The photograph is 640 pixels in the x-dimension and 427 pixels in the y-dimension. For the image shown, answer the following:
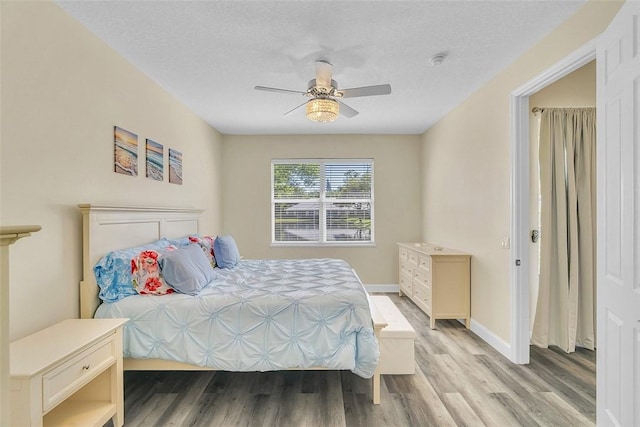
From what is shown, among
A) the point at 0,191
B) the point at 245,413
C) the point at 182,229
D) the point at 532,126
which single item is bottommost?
the point at 245,413

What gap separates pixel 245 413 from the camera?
210 cm

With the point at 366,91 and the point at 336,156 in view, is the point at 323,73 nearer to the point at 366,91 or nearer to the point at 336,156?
the point at 366,91

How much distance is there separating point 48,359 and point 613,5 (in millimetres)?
3635

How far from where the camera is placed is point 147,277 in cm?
235

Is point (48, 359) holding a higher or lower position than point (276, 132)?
lower

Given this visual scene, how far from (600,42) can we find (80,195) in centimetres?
344

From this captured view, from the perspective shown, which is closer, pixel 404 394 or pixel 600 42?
pixel 600 42

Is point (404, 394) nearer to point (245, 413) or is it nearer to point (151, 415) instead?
point (245, 413)

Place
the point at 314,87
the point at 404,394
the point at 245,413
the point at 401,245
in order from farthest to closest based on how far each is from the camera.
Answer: the point at 401,245
the point at 314,87
the point at 404,394
the point at 245,413

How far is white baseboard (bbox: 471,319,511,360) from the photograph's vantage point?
9.43 feet

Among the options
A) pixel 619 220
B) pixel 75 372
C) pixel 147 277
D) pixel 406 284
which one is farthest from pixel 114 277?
pixel 406 284

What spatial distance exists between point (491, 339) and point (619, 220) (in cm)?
198

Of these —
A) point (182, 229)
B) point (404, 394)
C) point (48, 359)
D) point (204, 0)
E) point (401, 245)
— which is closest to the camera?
point (48, 359)

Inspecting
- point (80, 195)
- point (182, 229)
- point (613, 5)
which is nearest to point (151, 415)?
point (80, 195)
